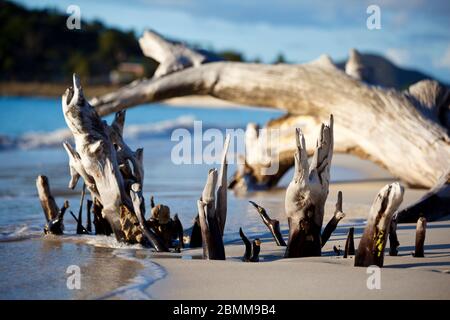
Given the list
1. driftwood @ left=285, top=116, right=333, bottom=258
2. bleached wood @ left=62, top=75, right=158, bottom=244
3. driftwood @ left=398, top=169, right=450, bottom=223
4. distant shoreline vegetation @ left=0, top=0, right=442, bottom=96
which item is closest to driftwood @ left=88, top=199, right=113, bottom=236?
bleached wood @ left=62, top=75, right=158, bottom=244

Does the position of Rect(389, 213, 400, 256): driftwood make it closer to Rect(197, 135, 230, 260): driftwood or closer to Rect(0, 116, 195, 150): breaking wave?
Rect(197, 135, 230, 260): driftwood

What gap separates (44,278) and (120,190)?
1203mm

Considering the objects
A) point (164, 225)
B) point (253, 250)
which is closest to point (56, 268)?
point (164, 225)

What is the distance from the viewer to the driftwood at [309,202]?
5629mm

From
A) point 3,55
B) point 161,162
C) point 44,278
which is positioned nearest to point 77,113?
point 44,278

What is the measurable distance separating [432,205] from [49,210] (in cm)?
348

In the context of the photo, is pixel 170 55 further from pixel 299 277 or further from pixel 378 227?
pixel 299 277

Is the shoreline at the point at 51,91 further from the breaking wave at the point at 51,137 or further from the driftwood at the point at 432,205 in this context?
the driftwood at the point at 432,205

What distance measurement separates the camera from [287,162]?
10625mm

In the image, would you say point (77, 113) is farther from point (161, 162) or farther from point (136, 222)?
point (161, 162)

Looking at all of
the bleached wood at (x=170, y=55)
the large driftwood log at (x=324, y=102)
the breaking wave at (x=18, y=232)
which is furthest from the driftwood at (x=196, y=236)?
the bleached wood at (x=170, y=55)

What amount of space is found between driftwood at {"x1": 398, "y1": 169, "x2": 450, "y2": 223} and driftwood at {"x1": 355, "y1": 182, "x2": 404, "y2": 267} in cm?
217

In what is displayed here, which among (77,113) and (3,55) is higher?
(3,55)

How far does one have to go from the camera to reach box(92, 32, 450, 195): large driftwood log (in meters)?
9.09
